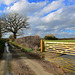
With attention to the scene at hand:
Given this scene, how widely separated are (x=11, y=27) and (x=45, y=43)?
66.4 feet

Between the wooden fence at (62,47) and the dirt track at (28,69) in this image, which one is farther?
the wooden fence at (62,47)

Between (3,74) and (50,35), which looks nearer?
(3,74)

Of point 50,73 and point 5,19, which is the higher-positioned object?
point 5,19

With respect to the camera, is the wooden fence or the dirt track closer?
the dirt track

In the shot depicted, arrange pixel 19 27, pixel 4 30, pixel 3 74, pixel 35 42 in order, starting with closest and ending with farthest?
1. pixel 3 74
2. pixel 35 42
3. pixel 4 30
4. pixel 19 27

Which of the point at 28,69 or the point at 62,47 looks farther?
the point at 62,47

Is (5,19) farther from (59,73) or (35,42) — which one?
(59,73)

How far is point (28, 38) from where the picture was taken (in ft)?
48.6

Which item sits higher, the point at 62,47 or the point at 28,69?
the point at 62,47

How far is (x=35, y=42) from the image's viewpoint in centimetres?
1403

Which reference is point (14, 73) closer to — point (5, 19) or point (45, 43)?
point (45, 43)

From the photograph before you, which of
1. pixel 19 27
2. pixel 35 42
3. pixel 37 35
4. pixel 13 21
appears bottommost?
pixel 35 42

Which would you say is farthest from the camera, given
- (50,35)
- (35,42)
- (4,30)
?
(4,30)

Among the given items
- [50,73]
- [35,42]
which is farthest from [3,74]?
[35,42]
